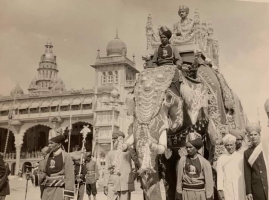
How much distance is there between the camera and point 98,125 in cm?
1594

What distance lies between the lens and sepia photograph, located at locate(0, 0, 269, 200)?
2.14 m

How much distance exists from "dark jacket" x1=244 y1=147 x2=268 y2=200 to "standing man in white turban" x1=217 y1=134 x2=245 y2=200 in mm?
270

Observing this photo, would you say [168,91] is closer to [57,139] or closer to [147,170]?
[147,170]

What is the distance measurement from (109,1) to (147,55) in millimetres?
967

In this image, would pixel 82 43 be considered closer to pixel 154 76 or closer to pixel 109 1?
pixel 109 1

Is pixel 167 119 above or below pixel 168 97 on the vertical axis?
below

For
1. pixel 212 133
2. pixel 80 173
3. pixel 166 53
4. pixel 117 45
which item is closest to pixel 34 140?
pixel 117 45

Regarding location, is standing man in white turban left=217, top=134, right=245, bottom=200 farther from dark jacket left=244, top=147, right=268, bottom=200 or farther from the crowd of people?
dark jacket left=244, top=147, right=268, bottom=200

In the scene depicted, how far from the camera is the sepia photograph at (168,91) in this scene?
2143 millimetres

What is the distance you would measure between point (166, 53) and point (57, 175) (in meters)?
1.02

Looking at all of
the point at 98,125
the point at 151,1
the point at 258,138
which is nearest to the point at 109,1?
the point at 151,1

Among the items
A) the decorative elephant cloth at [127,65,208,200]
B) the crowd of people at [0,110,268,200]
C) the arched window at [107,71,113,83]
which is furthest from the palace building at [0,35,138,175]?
the decorative elephant cloth at [127,65,208,200]

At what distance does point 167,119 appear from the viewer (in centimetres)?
215

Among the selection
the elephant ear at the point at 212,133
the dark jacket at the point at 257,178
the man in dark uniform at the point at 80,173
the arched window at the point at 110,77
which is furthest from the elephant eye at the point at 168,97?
the arched window at the point at 110,77
